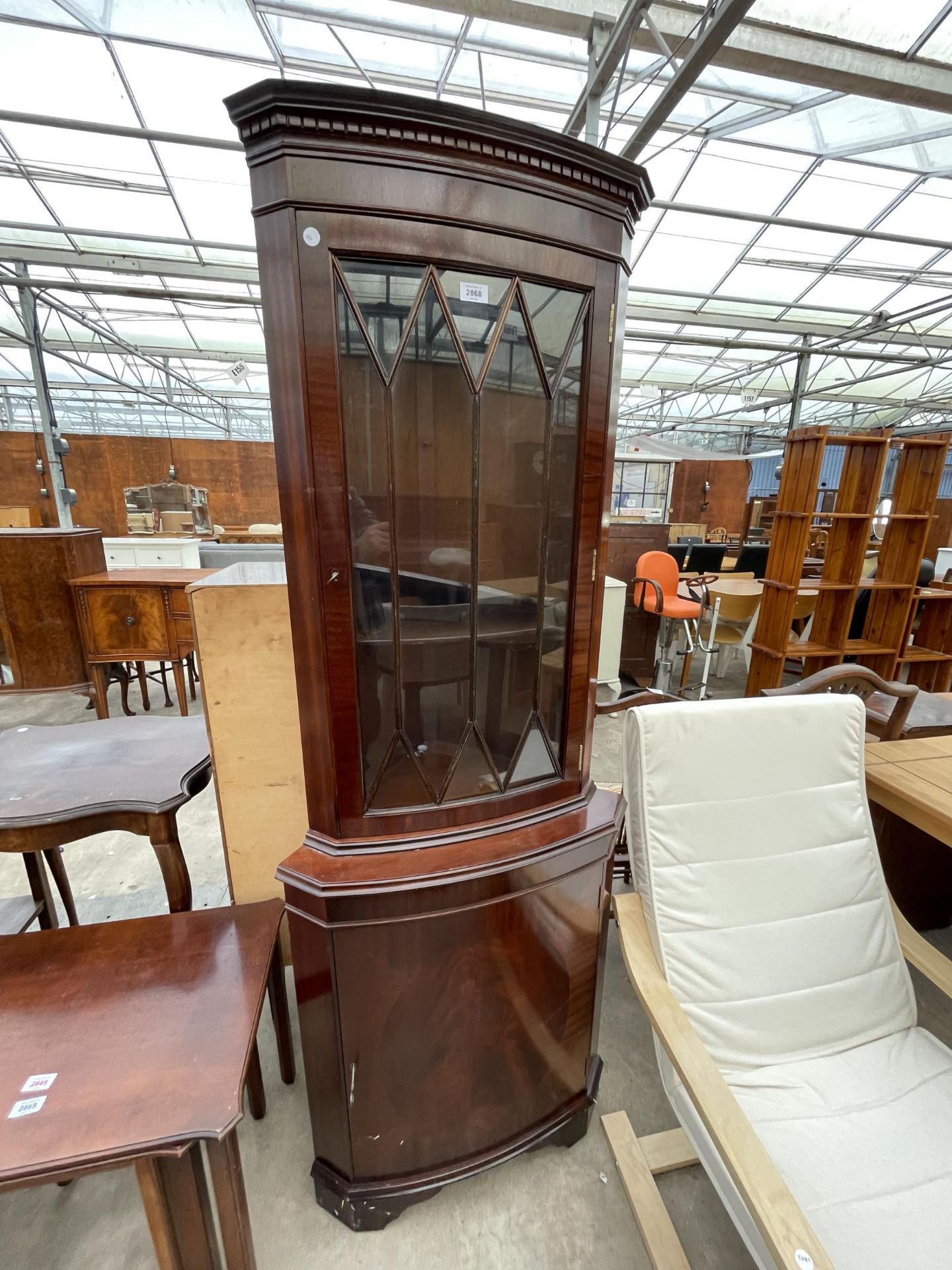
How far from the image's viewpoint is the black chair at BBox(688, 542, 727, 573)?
5.75 meters

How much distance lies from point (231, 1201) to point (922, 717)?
8.82 ft

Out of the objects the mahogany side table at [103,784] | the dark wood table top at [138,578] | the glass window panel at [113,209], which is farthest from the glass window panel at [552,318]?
the glass window panel at [113,209]

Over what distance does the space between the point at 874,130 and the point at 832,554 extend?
274cm

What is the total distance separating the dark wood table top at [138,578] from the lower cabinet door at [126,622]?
3cm

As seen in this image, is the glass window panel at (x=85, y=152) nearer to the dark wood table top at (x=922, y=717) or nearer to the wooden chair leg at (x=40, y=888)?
the wooden chair leg at (x=40, y=888)

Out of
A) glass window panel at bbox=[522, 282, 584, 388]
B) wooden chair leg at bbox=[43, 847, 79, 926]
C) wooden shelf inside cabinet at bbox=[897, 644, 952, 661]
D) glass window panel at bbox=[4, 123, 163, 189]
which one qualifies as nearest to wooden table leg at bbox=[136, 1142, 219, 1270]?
wooden chair leg at bbox=[43, 847, 79, 926]

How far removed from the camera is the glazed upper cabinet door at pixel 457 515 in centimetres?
80

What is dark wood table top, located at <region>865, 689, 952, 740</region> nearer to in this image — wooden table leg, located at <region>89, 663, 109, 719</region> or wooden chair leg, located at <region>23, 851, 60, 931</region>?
wooden chair leg, located at <region>23, 851, 60, 931</region>

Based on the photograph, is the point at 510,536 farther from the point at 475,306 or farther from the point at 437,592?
the point at 475,306

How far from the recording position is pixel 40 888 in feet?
4.82

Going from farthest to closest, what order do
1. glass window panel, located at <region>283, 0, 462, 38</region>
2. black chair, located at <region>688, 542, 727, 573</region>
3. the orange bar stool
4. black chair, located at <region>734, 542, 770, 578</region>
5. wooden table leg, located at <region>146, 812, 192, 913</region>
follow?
1. black chair, located at <region>734, 542, 770, 578</region>
2. black chair, located at <region>688, 542, 727, 573</region>
3. the orange bar stool
4. glass window panel, located at <region>283, 0, 462, 38</region>
5. wooden table leg, located at <region>146, 812, 192, 913</region>

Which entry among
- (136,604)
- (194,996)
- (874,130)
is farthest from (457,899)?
(874,130)

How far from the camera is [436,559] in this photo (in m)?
0.90

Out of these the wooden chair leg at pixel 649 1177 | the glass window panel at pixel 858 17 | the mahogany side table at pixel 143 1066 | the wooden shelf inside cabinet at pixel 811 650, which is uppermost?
the glass window panel at pixel 858 17
